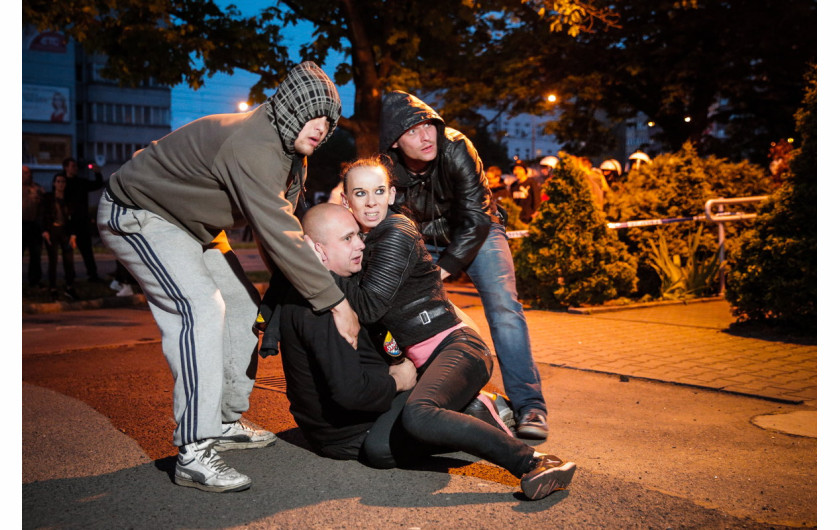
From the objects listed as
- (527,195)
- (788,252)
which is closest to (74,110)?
(527,195)

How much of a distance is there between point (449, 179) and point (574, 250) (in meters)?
5.58

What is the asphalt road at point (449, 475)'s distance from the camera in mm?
3076

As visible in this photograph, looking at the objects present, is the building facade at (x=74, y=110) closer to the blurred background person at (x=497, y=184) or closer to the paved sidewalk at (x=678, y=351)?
the blurred background person at (x=497, y=184)

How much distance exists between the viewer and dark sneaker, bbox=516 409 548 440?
13.6ft

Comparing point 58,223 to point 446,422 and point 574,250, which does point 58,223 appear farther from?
point 446,422

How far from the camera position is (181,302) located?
11.3 feet

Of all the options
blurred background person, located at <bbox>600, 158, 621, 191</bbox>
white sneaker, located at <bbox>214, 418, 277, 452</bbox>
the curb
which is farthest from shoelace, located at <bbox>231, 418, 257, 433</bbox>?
blurred background person, located at <bbox>600, 158, 621, 191</bbox>

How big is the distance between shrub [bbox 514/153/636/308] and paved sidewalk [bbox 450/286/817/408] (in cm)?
42

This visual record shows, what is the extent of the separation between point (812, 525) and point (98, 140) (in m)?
76.7

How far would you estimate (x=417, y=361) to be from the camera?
3863 mm

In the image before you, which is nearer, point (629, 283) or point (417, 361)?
point (417, 361)

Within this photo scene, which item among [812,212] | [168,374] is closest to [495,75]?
[812,212]

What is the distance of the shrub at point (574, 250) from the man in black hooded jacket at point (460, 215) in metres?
5.28
